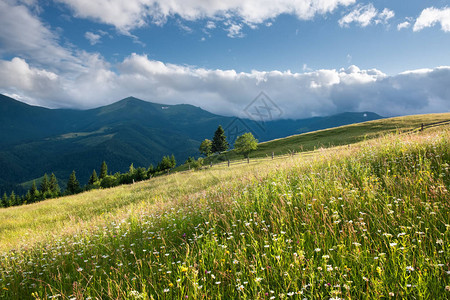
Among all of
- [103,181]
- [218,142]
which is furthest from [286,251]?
[103,181]

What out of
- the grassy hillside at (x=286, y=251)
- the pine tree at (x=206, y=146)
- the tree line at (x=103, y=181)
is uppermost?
the pine tree at (x=206, y=146)

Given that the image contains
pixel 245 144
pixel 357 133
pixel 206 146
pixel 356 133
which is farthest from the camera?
pixel 206 146

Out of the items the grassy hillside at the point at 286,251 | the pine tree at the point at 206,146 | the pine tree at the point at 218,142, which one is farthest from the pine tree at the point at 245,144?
the grassy hillside at the point at 286,251

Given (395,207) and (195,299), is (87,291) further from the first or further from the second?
(395,207)

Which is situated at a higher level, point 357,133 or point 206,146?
point 206,146

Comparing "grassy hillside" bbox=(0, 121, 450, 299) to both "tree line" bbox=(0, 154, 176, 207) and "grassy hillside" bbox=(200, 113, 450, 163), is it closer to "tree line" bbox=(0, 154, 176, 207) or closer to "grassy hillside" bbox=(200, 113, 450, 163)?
"grassy hillside" bbox=(200, 113, 450, 163)

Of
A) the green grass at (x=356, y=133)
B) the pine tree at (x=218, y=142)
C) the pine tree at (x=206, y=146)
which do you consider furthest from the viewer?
the pine tree at (x=206, y=146)

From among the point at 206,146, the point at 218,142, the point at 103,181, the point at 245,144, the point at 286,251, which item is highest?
the point at 218,142

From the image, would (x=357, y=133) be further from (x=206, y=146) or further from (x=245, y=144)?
(x=206, y=146)

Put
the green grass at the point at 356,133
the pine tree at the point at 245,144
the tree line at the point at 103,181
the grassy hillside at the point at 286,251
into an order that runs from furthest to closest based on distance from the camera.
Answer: the tree line at the point at 103,181 < the pine tree at the point at 245,144 < the green grass at the point at 356,133 < the grassy hillside at the point at 286,251

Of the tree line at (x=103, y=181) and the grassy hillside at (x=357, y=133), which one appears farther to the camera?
the tree line at (x=103, y=181)

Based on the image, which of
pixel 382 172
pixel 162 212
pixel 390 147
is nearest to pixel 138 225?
pixel 162 212

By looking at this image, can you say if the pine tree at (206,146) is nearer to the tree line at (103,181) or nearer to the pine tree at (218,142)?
the pine tree at (218,142)

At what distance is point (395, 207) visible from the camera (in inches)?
148
